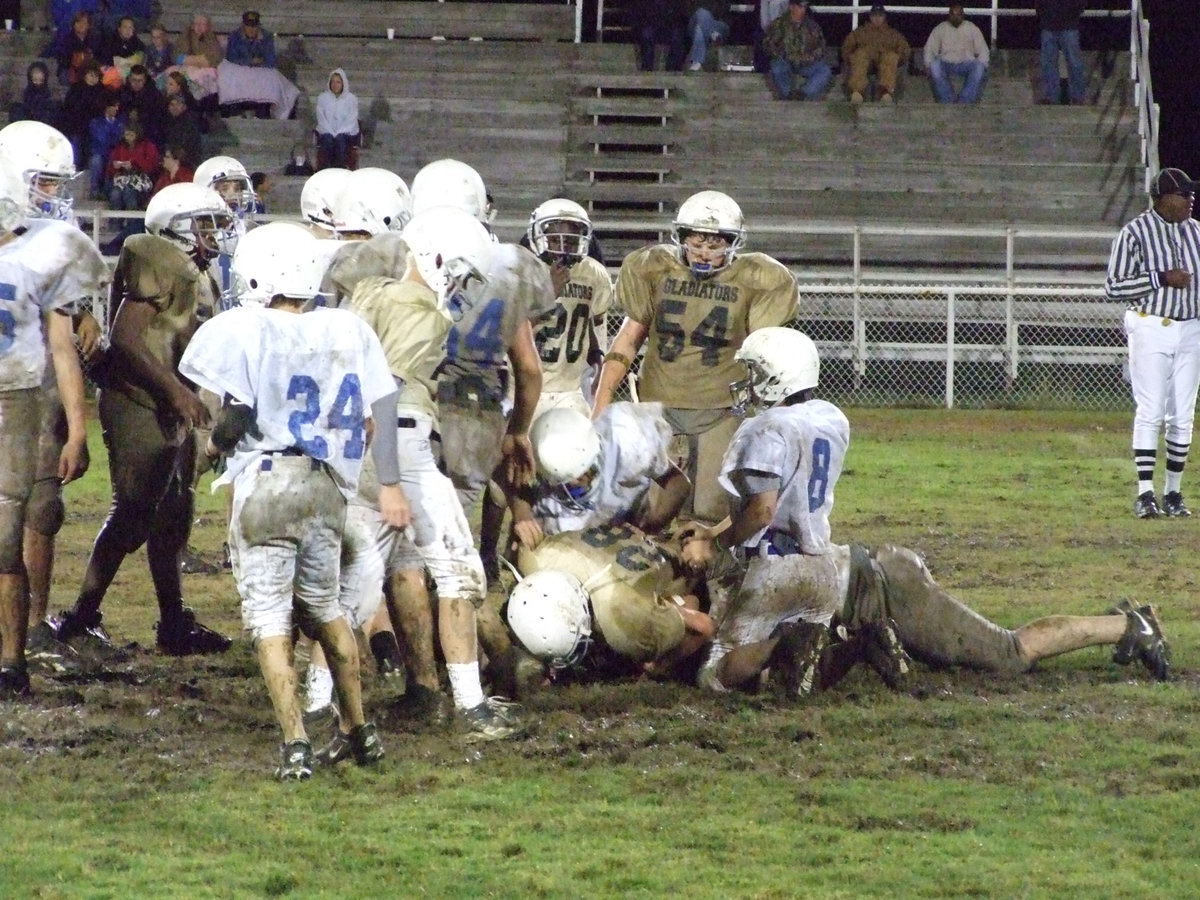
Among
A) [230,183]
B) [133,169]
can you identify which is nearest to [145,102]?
[133,169]

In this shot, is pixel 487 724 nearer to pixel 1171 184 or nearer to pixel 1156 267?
pixel 1156 267

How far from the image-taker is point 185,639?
7.00 metres

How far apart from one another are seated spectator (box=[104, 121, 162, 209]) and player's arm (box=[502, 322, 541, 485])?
38.0 ft

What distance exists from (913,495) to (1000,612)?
3677 millimetres

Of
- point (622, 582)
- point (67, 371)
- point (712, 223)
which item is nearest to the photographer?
point (622, 582)

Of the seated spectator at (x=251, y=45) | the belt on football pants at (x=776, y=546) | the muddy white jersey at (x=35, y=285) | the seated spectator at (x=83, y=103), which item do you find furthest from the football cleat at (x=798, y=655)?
the seated spectator at (x=251, y=45)

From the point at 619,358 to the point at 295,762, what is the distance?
3.24m

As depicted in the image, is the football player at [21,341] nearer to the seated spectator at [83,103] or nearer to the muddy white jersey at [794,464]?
the muddy white jersey at [794,464]

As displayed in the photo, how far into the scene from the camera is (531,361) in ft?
20.5

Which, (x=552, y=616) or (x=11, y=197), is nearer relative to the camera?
(x=552, y=616)

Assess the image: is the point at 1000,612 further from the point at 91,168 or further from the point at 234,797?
the point at 91,168

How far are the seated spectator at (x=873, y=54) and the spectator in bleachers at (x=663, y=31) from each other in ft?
5.98

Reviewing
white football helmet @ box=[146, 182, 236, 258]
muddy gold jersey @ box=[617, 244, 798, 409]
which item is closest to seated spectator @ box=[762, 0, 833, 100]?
muddy gold jersey @ box=[617, 244, 798, 409]

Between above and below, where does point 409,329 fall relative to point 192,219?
below
